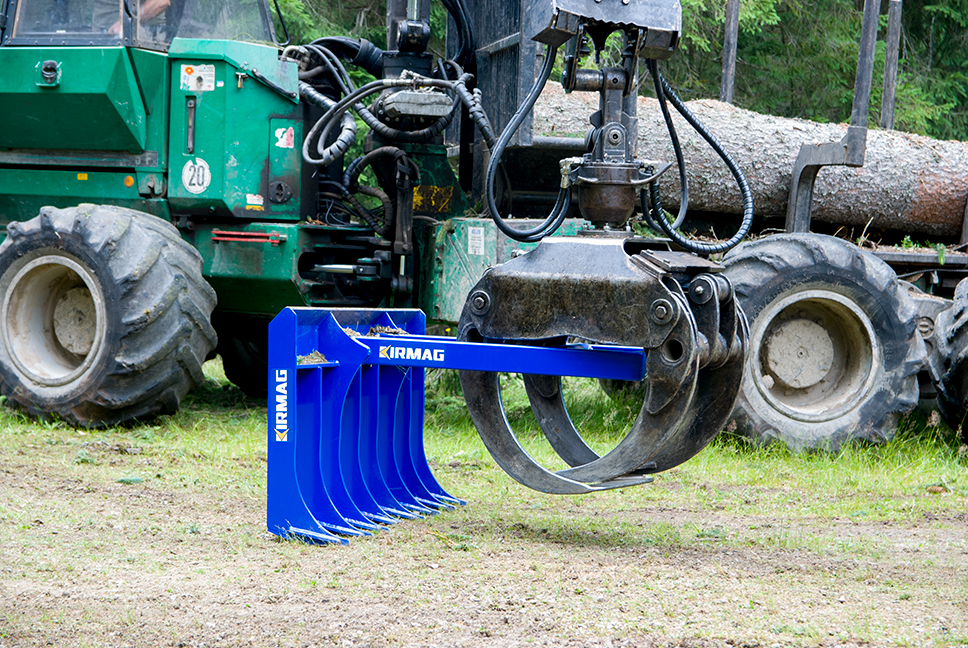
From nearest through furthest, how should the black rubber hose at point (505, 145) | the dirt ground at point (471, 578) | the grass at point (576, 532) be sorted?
the dirt ground at point (471, 578)
the grass at point (576, 532)
the black rubber hose at point (505, 145)

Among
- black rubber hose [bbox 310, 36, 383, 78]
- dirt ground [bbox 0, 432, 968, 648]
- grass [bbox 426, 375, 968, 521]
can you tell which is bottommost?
grass [bbox 426, 375, 968, 521]

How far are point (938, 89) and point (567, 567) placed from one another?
1392 centimetres

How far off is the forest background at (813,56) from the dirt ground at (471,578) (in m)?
10.8

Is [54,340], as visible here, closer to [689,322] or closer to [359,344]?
[359,344]

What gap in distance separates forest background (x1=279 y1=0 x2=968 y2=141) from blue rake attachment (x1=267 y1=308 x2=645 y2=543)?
10505 millimetres

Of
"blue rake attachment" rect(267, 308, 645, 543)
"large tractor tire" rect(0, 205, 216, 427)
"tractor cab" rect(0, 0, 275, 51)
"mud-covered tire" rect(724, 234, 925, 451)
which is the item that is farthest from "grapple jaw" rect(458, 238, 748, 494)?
"tractor cab" rect(0, 0, 275, 51)

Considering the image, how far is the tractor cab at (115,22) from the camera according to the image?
22.1ft

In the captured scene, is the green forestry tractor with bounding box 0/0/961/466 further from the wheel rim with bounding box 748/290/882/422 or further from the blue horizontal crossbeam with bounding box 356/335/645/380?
the blue horizontal crossbeam with bounding box 356/335/645/380

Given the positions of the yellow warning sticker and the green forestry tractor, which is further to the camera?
the yellow warning sticker

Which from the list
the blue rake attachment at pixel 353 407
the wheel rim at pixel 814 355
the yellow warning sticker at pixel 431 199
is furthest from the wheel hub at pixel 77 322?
the wheel rim at pixel 814 355

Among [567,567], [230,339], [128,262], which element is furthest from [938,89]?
[567,567]

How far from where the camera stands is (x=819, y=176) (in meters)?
7.45

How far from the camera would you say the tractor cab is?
265 inches

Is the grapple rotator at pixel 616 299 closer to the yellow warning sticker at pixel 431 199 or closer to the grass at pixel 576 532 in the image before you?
the grass at pixel 576 532
